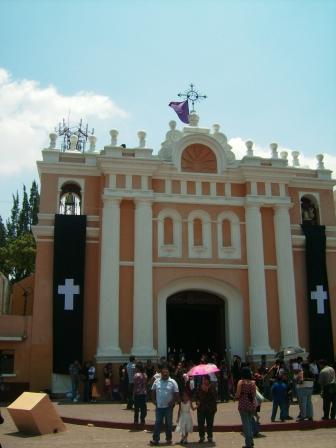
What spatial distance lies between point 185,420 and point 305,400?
3731mm

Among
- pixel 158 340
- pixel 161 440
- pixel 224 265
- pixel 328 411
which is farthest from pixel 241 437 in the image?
pixel 224 265

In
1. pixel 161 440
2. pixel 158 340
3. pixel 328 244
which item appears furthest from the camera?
pixel 328 244

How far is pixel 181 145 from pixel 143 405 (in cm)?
1296

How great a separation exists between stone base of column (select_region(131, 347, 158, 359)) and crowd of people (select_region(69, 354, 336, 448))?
41cm

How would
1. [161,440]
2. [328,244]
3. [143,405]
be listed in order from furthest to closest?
[328,244] < [143,405] < [161,440]

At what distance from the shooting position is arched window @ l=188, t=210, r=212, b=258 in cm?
2259

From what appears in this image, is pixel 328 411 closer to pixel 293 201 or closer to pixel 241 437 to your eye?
pixel 241 437

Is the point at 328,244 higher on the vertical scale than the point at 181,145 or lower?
lower

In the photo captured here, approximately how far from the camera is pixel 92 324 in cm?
2148

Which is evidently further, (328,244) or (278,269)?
(328,244)

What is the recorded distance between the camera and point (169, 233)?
22812mm

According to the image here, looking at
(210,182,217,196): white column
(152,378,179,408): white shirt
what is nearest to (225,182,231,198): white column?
(210,182,217,196): white column

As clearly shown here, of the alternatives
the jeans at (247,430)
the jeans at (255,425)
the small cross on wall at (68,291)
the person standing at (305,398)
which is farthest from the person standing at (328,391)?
the small cross on wall at (68,291)

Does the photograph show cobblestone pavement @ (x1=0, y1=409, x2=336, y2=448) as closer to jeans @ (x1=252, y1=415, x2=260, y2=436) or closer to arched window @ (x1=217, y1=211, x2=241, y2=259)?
jeans @ (x1=252, y1=415, x2=260, y2=436)
